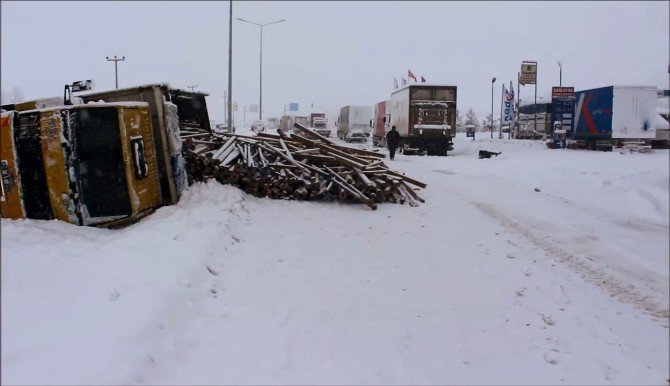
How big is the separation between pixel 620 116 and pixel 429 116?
9294 millimetres

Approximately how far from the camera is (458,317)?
5.00m

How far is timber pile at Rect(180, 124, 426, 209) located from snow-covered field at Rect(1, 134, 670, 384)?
1508 mm

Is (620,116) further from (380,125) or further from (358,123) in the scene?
(358,123)

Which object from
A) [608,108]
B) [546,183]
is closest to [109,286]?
[546,183]

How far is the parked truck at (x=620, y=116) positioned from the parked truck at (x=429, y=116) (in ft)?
24.9

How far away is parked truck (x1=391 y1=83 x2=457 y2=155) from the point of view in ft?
84.5

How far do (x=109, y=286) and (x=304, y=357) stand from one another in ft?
6.05

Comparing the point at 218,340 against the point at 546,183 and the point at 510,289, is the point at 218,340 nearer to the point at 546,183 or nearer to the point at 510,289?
the point at 510,289

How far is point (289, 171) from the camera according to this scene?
35.9 ft

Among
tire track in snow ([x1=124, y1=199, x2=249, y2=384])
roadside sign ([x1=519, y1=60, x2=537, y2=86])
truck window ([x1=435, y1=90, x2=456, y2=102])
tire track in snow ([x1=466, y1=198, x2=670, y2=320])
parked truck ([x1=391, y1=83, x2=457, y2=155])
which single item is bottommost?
tire track in snow ([x1=124, y1=199, x2=249, y2=384])

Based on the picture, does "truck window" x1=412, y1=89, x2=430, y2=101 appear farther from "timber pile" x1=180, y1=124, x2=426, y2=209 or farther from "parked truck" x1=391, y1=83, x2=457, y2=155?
"timber pile" x1=180, y1=124, x2=426, y2=209

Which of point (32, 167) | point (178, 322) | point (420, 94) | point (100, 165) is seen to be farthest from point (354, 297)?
point (420, 94)

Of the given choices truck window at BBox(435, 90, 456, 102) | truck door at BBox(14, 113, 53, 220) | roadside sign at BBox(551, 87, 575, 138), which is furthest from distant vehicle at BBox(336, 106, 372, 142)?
truck door at BBox(14, 113, 53, 220)

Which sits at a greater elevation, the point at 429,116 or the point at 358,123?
the point at 358,123
